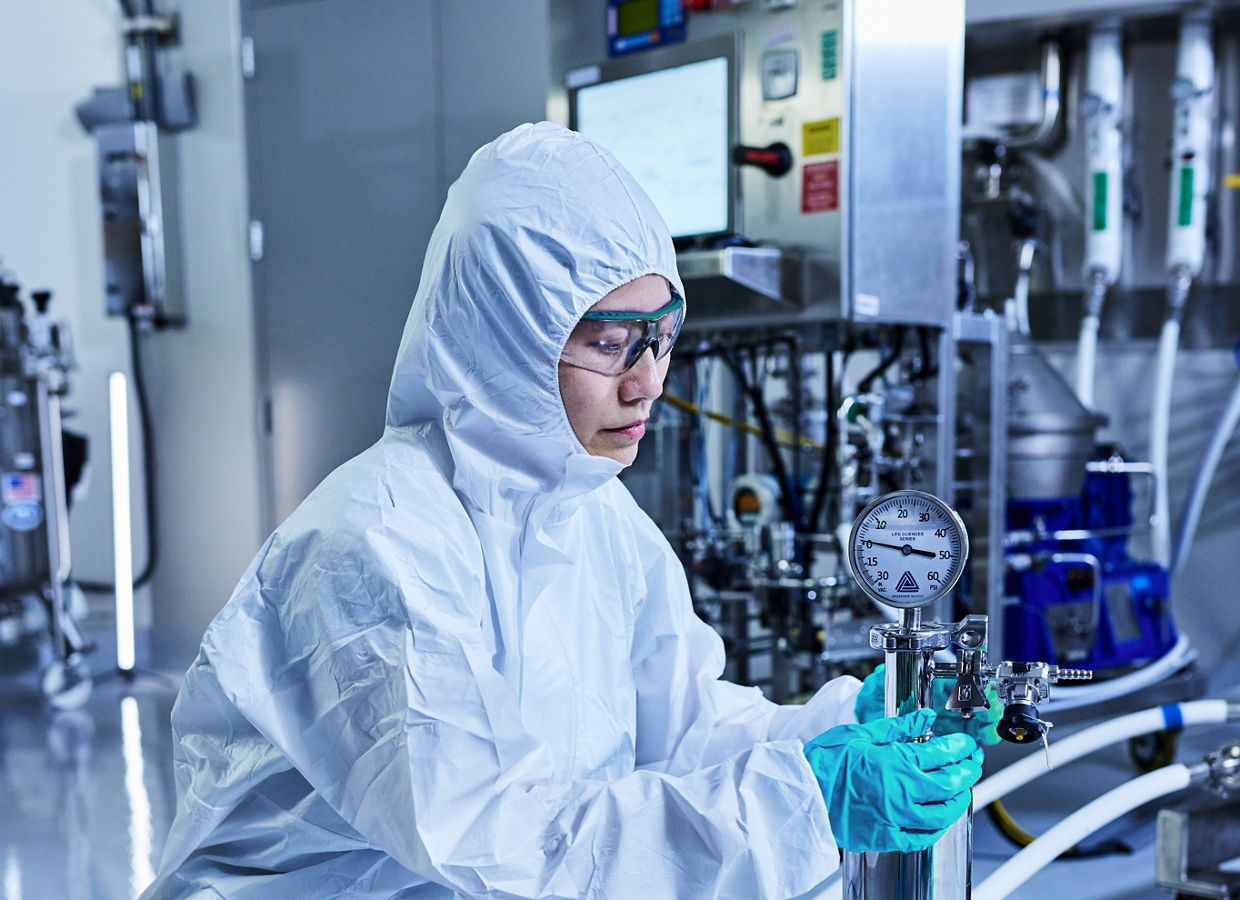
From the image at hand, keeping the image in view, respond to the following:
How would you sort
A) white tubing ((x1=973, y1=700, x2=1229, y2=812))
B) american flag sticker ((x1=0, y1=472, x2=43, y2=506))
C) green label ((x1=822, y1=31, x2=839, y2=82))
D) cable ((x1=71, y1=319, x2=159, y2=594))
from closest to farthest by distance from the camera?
white tubing ((x1=973, y1=700, x2=1229, y2=812)) → green label ((x1=822, y1=31, x2=839, y2=82)) → american flag sticker ((x1=0, y1=472, x2=43, y2=506)) → cable ((x1=71, y1=319, x2=159, y2=594))

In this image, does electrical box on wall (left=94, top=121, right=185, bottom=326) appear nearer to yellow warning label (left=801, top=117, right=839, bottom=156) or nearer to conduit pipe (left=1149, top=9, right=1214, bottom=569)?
yellow warning label (left=801, top=117, right=839, bottom=156)

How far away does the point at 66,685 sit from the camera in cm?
342

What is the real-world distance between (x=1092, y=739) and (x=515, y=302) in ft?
4.13

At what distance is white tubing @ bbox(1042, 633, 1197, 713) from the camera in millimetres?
2205

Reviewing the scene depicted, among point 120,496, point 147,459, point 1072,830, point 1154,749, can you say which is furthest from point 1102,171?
point 147,459

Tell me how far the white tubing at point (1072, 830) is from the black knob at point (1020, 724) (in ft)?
1.85

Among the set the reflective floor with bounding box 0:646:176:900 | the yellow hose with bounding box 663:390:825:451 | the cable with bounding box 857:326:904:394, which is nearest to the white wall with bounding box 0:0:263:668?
the reflective floor with bounding box 0:646:176:900

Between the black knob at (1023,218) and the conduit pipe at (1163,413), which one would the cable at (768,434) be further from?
the black knob at (1023,218)

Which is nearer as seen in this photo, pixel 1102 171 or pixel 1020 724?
pixel 1020 724

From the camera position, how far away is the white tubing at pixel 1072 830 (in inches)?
58.4

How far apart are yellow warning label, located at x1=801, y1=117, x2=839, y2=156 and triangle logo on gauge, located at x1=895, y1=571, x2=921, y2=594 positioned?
113 cm

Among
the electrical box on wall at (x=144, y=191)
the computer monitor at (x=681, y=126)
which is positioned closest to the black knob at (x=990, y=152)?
the computer monitor at (x=681, y=126)

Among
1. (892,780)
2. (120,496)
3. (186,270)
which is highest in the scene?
(186,270)

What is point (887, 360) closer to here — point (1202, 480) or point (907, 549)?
point (907, 549)
